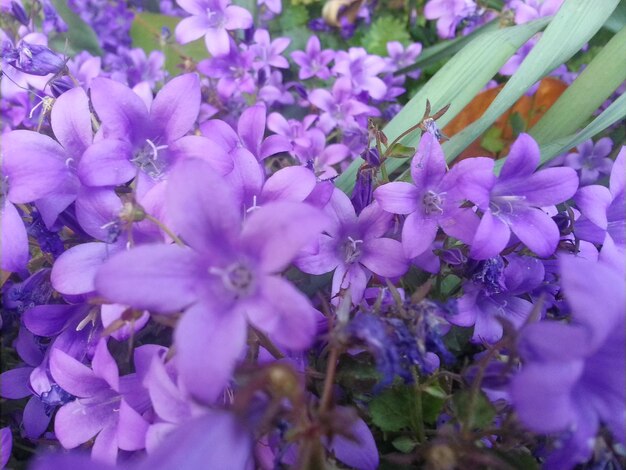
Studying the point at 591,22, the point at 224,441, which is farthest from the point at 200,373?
the point at 591,22

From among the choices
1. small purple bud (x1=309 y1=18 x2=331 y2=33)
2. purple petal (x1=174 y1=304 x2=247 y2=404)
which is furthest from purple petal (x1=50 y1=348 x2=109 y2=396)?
small purple bud (x1=309 y1=18 x2=331 y2=33)

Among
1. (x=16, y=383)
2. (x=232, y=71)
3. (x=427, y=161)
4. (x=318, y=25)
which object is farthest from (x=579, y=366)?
(x=318, y=25)

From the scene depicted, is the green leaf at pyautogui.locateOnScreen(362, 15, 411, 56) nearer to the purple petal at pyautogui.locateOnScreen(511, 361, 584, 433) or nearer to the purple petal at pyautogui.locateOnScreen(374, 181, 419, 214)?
the purple petal at pyautogui.locateOnScreen(374, 181, 419, 214)

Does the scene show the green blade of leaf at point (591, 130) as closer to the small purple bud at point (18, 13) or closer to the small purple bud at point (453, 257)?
the small purple bud at point (453, 257)

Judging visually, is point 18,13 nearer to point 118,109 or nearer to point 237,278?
point 118,109

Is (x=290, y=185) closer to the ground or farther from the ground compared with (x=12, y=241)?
farther from the ground

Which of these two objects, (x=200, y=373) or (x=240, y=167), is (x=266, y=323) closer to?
(x=200, y=373)

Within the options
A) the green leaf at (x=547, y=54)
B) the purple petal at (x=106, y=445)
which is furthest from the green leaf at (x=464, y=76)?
the purple petal at (x=106, y=445)

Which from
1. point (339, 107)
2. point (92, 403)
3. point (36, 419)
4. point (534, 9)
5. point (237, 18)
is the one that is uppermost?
point (534, 9)
